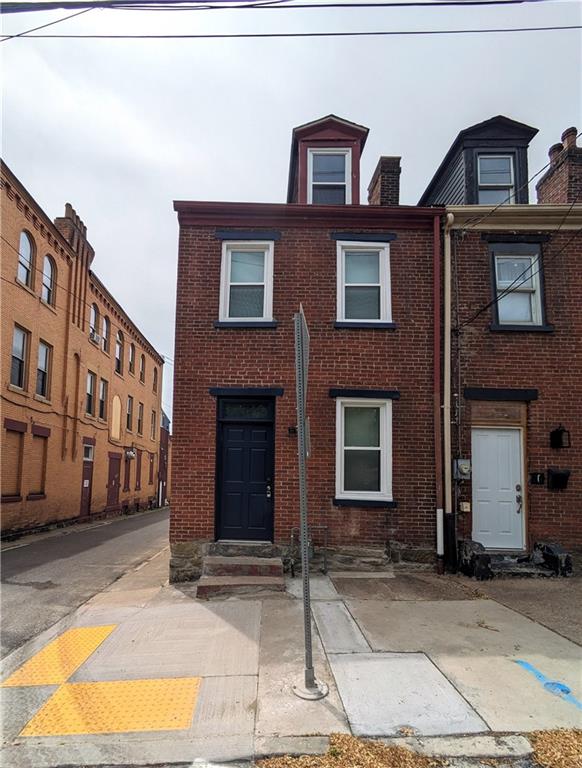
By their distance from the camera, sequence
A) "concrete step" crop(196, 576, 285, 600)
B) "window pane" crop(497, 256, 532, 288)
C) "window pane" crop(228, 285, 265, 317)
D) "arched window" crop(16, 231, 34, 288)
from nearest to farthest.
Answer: "concrete step" crop(196, 576, 285, 600) → "window pane" crop(228, 285, 265, 317) → "window pane" crop(497, 256, 532, 288) → "arched window" crop(16, 231, 34, 288)

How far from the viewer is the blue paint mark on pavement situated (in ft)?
13.1

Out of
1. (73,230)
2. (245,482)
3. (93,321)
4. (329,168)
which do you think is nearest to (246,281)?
(329,168)

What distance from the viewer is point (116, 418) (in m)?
24.9

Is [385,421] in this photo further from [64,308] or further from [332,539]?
[64,308]

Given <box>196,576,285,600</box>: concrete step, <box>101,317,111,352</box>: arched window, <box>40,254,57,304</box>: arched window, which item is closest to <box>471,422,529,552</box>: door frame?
<box>196,576,285,600</box>: concrete step

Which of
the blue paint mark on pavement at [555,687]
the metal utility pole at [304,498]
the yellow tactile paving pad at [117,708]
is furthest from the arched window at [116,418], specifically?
the blue paint mark on pavement at [555,687]

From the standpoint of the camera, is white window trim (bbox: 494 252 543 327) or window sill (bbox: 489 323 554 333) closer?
window sill (bbox: 489 323 554 333)

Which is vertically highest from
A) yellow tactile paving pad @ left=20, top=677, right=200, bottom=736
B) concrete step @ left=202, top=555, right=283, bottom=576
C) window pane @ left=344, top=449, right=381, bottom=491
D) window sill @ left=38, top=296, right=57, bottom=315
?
window sill @ left=38, top=296, right=57, bottom=315

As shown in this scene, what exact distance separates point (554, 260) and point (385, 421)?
13.6 feet

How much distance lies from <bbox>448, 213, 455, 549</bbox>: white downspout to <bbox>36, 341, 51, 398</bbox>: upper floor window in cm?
1346

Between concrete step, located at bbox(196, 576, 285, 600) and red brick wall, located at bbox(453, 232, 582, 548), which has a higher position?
red brick wall, located at bbox(453, 232, 582, 548)

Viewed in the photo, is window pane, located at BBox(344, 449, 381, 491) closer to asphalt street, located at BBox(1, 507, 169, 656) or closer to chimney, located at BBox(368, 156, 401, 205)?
asphalt street, located at BBox(1, 507, 169, 656)

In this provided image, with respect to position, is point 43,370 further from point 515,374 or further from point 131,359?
point 515,374

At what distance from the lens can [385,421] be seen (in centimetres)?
859
